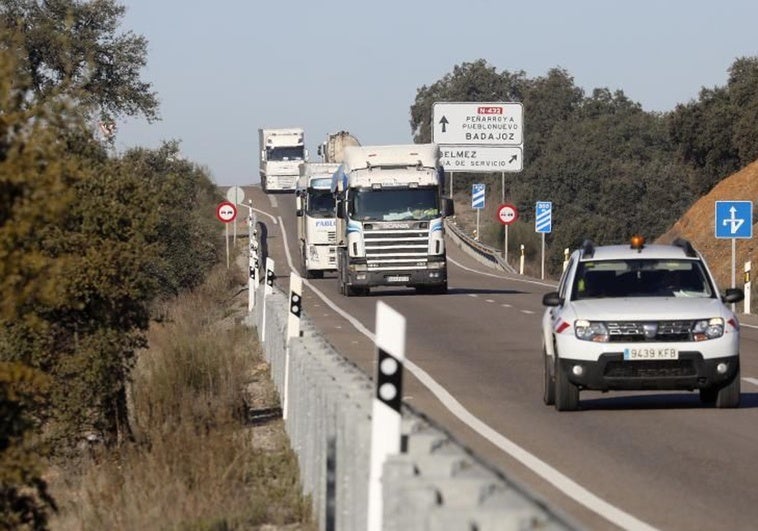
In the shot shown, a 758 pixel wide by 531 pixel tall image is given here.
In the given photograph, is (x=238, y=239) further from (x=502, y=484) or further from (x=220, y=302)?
(x=502, y=484)

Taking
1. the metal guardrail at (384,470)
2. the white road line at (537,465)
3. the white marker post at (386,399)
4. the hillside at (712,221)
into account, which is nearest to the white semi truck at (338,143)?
the hillside at (712,221)

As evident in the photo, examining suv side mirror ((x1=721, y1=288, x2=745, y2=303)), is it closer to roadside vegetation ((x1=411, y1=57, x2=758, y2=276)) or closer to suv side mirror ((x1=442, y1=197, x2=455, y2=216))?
suv side mirror ((x1=442, y1=197, x2=455, y2=216))

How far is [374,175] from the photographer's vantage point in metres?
40.0

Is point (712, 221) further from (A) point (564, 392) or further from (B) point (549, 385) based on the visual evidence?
(A) point (564, 392)


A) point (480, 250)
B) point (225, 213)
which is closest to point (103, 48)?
point (225, 213)

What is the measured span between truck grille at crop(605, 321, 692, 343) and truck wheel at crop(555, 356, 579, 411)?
2.09ft

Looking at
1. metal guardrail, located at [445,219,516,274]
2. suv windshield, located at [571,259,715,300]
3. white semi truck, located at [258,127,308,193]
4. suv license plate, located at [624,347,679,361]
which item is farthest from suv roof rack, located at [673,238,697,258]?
white semi truck, located at [258,127,308,193]

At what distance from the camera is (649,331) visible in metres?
16.6

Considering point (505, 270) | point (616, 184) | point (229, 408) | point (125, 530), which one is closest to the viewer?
point (125, 530)

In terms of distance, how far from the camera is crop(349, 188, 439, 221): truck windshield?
1593 inches

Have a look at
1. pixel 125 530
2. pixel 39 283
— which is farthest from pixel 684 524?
pixel 39 283

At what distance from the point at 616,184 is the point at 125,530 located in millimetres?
93827

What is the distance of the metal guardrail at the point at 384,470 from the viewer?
5.41 m

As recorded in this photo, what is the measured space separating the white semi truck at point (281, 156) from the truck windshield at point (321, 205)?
115 feet
